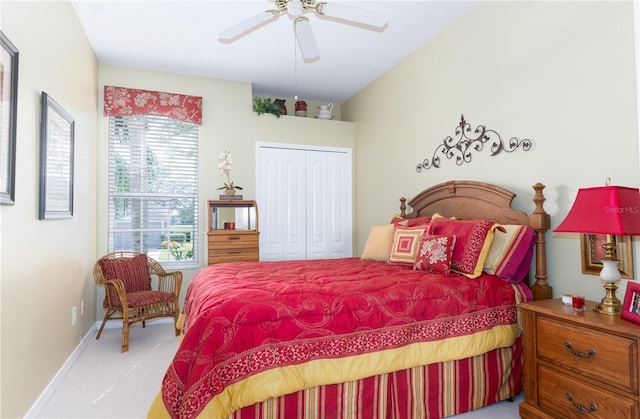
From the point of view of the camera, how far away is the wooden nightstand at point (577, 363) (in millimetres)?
1476

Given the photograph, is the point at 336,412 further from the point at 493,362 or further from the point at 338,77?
the point at 338,77

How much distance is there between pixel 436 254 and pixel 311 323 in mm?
1140

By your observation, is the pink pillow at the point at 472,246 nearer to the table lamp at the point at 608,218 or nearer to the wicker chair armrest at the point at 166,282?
the table lamp at the point at 608,218

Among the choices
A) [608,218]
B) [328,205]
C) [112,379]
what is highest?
[328,205]

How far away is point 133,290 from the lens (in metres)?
3.50

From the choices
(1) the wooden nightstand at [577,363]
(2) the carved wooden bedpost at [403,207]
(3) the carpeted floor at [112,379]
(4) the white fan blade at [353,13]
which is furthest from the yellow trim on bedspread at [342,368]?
(4) the white fan blade at [353,13]

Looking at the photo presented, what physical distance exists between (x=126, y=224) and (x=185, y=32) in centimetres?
215

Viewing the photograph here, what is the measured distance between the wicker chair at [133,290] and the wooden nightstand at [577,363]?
8.84ft

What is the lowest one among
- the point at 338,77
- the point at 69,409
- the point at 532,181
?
the point at 69,409

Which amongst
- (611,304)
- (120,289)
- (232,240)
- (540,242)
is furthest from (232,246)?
(611,304)

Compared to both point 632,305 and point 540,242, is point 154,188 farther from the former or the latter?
point 632,305

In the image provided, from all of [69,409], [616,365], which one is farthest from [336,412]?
[69,409]

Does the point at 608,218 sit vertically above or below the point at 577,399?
above

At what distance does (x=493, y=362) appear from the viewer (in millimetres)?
2084
